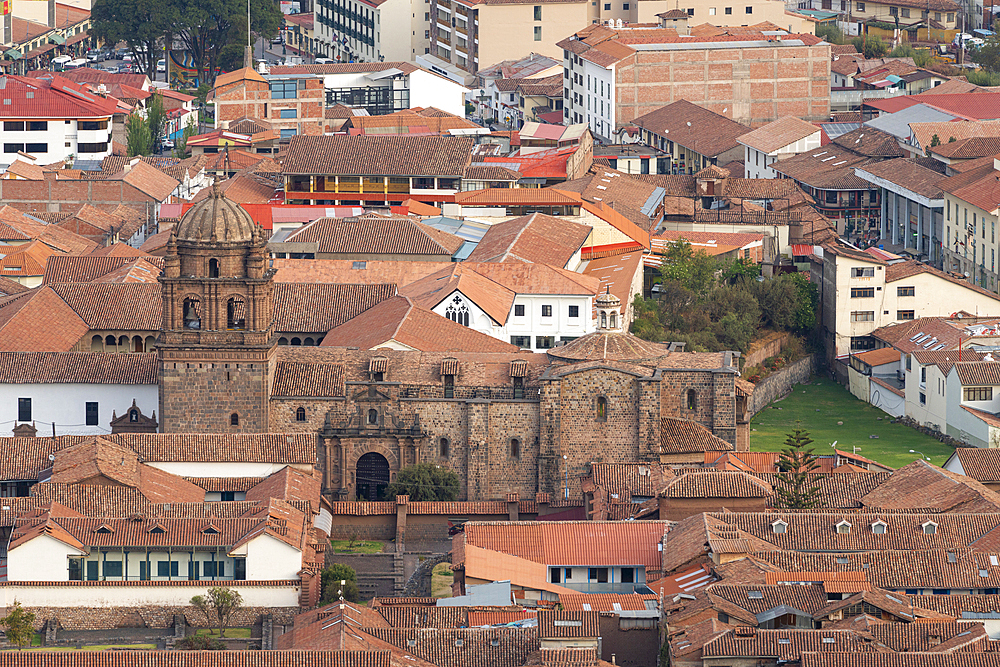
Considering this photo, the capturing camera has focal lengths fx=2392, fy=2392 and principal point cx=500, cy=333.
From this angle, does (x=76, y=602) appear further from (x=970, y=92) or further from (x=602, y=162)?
(x=970, y=92)

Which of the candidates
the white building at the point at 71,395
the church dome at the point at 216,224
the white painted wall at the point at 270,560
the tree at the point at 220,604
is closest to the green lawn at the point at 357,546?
the white painted wall at the point at 270,560

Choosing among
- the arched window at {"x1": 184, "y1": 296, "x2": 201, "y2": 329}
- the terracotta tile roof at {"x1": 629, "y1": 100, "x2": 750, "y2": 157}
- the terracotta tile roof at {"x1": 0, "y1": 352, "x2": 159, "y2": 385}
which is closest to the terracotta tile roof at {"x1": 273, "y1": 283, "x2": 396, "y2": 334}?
the terracotta tile roof at {"x1": 0, "y1": 352, "x2": 159, "y2": 385}

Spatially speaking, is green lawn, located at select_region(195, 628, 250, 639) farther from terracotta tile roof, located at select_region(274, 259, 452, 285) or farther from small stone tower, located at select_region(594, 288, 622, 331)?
terracotta tile roof, located at select_region(274, 259, 452, 285)

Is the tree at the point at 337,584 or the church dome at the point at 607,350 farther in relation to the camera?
the church dome at the point at 607,350

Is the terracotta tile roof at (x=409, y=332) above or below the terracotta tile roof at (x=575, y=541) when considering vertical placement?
above

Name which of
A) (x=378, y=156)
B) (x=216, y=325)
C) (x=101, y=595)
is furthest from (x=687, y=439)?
(x=378, y=156)

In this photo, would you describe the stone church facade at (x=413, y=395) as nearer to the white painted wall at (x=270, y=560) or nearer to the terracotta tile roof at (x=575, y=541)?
the terracotta tile roof at (x=575, y=541)

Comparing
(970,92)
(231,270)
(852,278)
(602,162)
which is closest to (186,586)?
(231,270)

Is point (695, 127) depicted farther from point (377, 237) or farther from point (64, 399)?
point (64, 399)

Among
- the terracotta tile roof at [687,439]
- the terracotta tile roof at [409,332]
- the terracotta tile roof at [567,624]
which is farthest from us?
the terracotta tile roof at [409,332]
